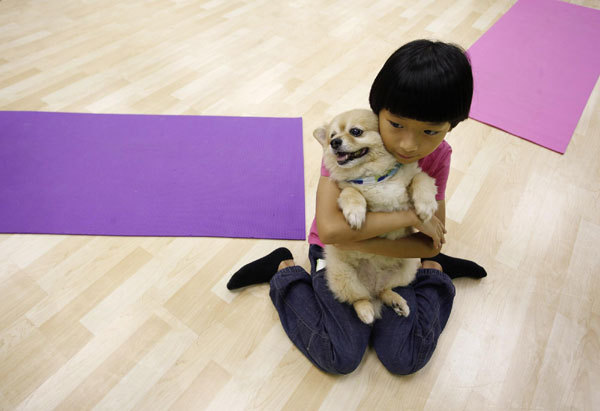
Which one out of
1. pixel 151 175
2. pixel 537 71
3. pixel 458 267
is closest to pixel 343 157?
pixel 458 267

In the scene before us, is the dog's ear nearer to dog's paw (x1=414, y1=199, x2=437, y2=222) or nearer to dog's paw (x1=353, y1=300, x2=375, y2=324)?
dog's paw (x1=414, y1=199, x2=437, y2=222)

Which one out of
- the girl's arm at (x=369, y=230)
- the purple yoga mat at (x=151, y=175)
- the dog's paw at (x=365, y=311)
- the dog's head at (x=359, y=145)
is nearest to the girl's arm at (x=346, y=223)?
the girl's arm at (x=369, y=230)

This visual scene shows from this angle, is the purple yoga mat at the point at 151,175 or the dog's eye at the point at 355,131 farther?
the purple yoga mat at the point at 151,175

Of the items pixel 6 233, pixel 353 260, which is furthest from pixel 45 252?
pixel 353 260

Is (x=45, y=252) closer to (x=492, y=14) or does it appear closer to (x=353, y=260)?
(x=353, y=260)

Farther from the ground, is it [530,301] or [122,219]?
[122,219]

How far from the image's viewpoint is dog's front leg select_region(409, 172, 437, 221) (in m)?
0.94

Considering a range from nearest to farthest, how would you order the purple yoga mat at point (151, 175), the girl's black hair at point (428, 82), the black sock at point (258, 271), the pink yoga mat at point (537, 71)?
the girl's black hair at point (428, 82) < the black sock at point (258, 271) < the purple yoga mat at point (151, 175) < the pink yoga mat at point (537, 71)

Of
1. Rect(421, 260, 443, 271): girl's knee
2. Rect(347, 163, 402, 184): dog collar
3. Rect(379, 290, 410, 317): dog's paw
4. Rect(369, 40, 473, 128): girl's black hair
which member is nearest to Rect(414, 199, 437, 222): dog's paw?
Rect(347, 163, 402, 184): dog collar

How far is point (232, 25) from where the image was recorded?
2.95 meters

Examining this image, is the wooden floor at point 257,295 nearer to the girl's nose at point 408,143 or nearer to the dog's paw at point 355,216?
the dog's paw at point 355,216

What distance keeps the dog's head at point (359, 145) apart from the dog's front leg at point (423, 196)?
3.8 inches

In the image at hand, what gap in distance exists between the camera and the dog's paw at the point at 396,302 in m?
1.16

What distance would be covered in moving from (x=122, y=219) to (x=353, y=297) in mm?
1126
